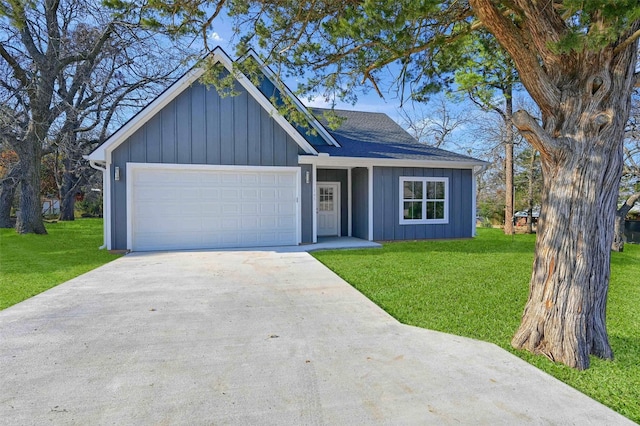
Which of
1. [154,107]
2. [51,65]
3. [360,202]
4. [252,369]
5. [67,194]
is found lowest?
[252,369]

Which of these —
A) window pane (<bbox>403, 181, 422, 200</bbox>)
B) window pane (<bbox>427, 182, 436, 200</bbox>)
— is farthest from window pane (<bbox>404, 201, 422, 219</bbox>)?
window pane (<bbox>427, 182, 436, 200</bbox>)

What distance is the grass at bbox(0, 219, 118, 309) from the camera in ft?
17.9

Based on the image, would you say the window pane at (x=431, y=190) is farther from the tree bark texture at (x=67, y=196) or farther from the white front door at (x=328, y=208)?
the tree bark texture at (x=67, y=196)

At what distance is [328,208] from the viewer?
1259 cm

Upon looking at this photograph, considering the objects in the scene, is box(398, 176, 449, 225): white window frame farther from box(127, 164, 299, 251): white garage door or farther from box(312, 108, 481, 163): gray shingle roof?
box(127, 164, 299, 251): white garage door

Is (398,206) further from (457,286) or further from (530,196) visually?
(530,196)

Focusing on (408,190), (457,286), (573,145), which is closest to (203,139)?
(408,190)

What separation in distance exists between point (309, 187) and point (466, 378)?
26.1 ft

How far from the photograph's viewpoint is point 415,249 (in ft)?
31.9

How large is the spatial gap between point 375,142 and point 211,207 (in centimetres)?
637

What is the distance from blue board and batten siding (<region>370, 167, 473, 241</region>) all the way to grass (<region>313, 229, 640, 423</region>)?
5.19ft

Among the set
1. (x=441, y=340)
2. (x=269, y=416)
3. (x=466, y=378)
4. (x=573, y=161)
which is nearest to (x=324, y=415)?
(x=269, y=416)

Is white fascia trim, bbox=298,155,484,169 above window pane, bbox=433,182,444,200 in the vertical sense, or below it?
above

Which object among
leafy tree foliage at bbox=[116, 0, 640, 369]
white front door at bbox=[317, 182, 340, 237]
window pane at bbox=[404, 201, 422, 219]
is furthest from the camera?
white front door at bbox=[317, 182, 340, 237]
